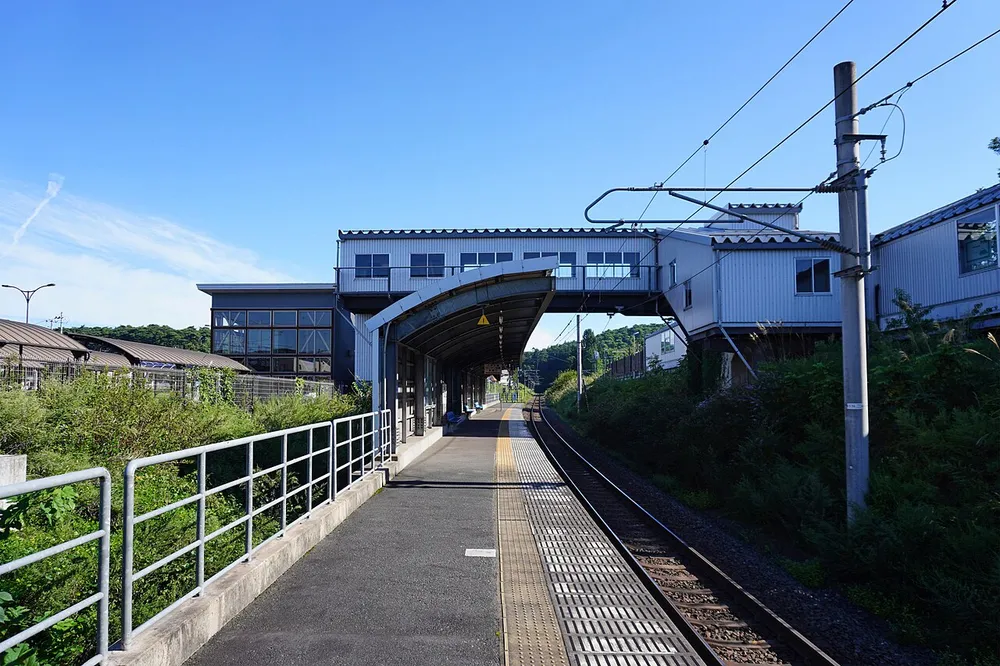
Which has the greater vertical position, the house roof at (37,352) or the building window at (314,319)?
the building window at (314,319)

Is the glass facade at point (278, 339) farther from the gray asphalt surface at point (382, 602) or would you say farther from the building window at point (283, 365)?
the gray asphalt surface at point (382, 602)

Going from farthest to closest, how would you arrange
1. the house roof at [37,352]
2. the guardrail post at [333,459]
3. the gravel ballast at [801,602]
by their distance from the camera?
the house roof at [37,352]
the guardrail post at [333,459]
the gravel ballast at [801,602]

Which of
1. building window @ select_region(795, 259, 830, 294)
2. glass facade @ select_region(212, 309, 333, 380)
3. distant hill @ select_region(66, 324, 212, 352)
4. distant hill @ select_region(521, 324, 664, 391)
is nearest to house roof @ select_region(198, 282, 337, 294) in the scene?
glass facade @ select_region(212, 309, 333, 380)

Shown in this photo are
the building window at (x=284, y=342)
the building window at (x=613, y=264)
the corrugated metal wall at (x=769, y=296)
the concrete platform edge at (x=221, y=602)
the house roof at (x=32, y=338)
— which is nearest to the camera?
the concrete platform edge at (x=221, y=602)

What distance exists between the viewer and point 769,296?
60.2 feet

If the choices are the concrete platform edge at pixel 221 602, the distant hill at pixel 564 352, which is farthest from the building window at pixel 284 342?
the distant hill at pixel 564 352

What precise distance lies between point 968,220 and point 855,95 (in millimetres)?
8184

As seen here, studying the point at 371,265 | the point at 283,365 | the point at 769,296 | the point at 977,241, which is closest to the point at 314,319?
the point at 283,365

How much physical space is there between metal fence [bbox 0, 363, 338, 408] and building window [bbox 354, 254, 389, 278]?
424 inches

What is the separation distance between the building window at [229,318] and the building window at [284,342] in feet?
6.44

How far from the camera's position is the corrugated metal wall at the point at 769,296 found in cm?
1834

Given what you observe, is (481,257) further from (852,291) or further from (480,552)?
(480,552)

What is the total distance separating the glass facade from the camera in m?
34.4

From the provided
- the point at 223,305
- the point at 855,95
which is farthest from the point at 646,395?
the point at 223,305
